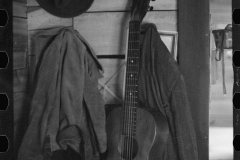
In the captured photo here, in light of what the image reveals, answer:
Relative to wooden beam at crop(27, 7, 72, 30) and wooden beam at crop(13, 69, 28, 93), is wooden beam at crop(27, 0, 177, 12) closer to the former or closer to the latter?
wooden beam at crop(27, 7, 72, 30)

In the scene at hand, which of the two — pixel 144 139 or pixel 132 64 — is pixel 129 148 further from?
pixel 132 64

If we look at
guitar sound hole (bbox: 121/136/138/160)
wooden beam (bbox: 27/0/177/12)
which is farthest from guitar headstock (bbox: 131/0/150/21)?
guitar sound hole (bbox: 121/136/138/160)

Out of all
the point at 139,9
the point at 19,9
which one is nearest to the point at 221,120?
the point at 139,9

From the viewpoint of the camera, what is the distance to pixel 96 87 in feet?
3.26

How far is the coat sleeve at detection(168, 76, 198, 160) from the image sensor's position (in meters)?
0.95

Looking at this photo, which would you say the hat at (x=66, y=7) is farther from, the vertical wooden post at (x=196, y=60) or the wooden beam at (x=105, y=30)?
the vertical wooden post at (x=196, y=60)

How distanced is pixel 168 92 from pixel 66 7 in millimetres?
449

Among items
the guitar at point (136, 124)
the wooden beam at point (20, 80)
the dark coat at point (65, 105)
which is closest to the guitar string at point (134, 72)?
the guitar at point (136, 124)

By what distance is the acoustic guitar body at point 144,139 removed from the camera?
91 centimetres

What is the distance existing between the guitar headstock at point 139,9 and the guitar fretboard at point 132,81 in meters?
0.02

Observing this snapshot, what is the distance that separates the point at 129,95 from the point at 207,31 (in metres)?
0.32

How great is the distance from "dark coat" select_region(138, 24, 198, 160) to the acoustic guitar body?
0.05 m

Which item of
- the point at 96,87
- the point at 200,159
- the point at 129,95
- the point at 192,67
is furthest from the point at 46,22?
the point at 200,159

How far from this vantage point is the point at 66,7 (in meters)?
1.04
